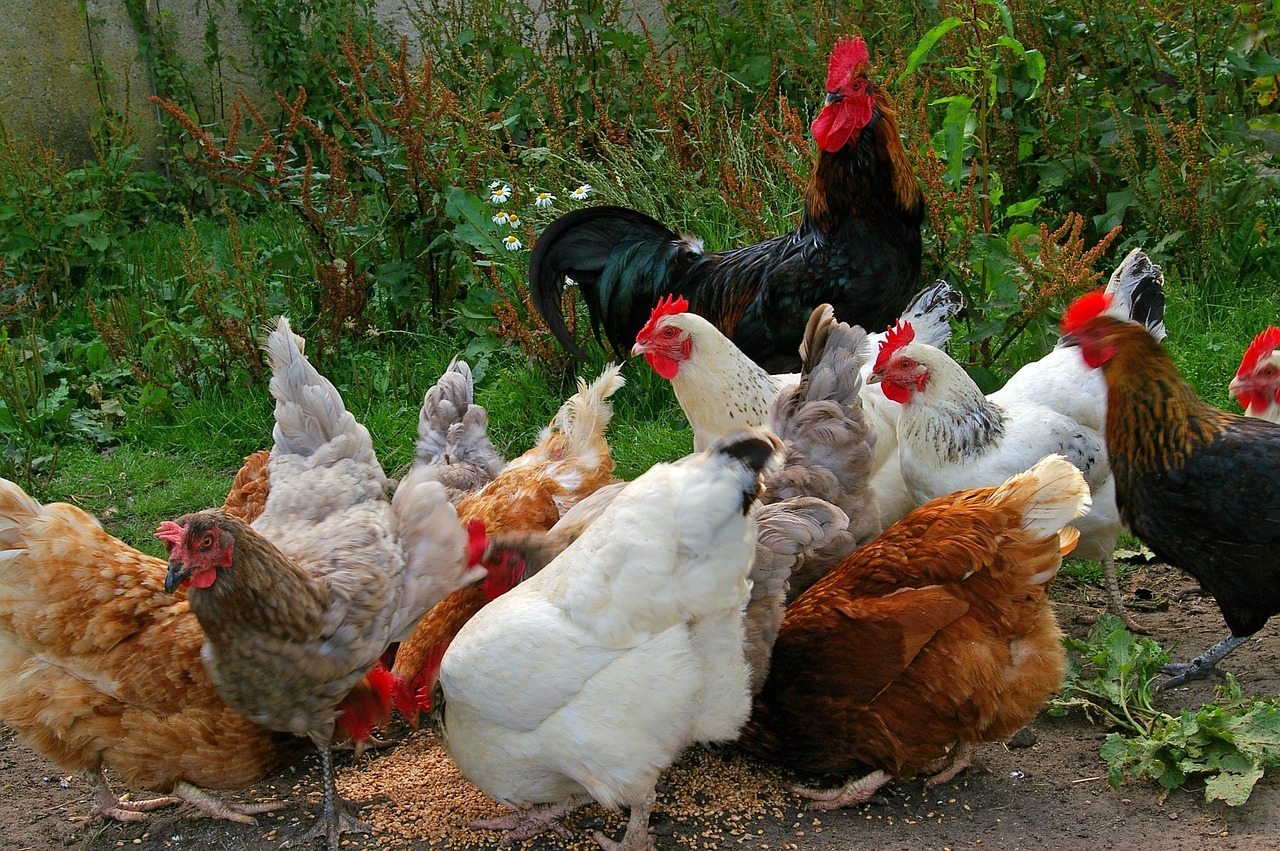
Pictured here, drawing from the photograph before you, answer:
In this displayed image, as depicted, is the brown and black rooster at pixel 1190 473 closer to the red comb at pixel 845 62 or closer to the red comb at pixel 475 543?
the red comb at pixel 845 62

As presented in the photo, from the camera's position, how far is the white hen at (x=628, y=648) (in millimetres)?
2625

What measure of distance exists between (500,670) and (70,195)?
5944 millimetres

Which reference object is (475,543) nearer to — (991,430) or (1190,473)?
(991,430)

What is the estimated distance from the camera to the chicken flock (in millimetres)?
2771

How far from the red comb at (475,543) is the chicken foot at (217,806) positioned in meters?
0.96

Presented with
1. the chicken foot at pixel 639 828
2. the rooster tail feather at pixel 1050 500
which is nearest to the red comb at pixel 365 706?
the chicken foot at pixel 639 828

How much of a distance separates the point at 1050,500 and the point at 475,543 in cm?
172

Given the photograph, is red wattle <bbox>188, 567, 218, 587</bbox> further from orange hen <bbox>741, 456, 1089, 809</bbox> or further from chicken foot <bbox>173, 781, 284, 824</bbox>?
orange hen <bbox>741, 456, 1089, 809</bbox>

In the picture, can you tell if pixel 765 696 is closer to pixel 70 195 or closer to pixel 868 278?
pixel 868 278

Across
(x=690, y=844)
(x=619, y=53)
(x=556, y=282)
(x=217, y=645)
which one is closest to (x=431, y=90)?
(x=556, y=282)

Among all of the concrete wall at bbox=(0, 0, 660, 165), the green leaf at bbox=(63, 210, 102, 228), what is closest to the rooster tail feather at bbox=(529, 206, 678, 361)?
the green leaf at bbox=(63, 210, 102, 228)

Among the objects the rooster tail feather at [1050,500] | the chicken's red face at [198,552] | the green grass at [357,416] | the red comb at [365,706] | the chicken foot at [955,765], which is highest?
the chicken's red face at [198,552]

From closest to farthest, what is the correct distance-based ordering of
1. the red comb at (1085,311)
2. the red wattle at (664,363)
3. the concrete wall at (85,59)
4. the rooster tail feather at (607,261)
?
the red comb at (1085,311) → the red wattle at (664,363) → the rooster tail feather at (607,261) → the concrete wall at (85,59)

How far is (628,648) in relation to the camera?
9.06 ft
